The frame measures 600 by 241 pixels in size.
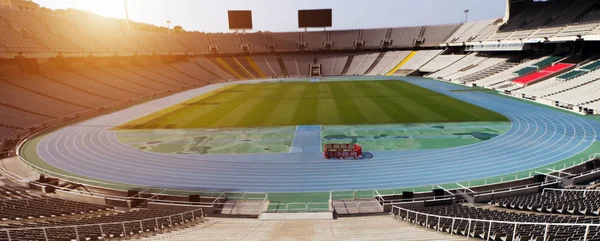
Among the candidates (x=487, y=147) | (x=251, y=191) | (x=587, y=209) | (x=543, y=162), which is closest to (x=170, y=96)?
(x=251, y=191)

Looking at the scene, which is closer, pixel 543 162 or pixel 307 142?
pixel 543 162

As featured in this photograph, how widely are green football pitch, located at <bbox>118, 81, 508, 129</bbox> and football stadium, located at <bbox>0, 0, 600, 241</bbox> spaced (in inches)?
13.0

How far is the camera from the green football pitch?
29.0 meters

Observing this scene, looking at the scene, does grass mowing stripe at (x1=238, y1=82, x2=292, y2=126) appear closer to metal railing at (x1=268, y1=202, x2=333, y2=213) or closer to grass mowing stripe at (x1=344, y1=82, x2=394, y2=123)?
grass mowing stripe at (x1=344, y1=82, x2=394, y2=123)

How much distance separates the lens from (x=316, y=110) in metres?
34.0

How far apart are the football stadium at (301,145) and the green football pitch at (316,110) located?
0.33m

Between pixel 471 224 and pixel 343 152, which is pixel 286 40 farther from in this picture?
pixel 471 224

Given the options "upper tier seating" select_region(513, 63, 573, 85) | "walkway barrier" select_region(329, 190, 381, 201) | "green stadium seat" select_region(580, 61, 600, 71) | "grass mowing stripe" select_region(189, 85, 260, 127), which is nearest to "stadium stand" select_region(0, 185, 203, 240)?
"walkway barrier" select_region(329, 190, 381, 201)

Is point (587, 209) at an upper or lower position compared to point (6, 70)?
lower

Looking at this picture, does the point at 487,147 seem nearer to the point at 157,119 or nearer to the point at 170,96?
the point at 157,119

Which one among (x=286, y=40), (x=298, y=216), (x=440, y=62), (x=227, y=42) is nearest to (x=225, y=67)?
(x=227, y=42)

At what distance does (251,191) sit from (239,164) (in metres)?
3.71

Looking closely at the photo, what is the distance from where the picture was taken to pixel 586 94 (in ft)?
106

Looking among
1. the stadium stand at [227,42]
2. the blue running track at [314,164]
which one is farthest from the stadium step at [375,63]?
the blue running track at [314,164]
